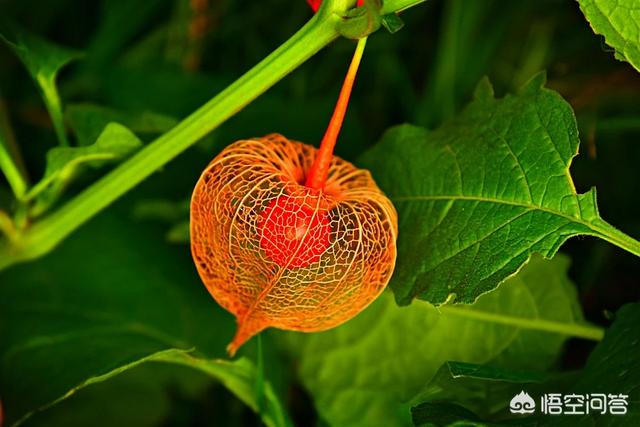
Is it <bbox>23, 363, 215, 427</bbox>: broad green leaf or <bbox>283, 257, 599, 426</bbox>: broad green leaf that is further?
<bbox>23, 363, 215, 427</bbox>: broad green leaf

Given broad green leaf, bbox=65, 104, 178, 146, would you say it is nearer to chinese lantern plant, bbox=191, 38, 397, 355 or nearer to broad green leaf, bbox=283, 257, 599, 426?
chinese lantern plant, bbox=191, 38, 397, 355

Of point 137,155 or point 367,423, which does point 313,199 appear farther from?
point 367,423

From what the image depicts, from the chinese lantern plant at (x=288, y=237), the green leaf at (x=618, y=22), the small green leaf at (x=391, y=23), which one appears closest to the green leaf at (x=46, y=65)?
the chinese lantern plant at (x=288, y=237)

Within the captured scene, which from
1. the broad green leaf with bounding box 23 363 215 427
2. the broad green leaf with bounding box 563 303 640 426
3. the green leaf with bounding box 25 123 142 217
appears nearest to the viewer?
the broad green leaf with bounding box 563 303 640 426

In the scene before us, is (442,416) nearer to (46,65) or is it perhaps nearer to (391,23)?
(391,23)

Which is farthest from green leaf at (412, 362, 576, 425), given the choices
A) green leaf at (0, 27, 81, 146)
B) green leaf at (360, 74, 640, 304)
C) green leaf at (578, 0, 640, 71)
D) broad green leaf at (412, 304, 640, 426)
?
green leaf at (0, 27, 81, 146)

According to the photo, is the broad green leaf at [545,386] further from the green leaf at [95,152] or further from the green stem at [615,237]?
the green leaf at [95,152]

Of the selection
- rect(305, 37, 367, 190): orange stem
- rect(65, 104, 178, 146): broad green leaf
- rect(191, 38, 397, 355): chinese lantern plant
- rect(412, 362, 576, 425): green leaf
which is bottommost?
rect(412, 362, 576, 425): green leaf

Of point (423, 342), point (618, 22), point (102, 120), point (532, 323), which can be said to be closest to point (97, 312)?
point (102, 120)
